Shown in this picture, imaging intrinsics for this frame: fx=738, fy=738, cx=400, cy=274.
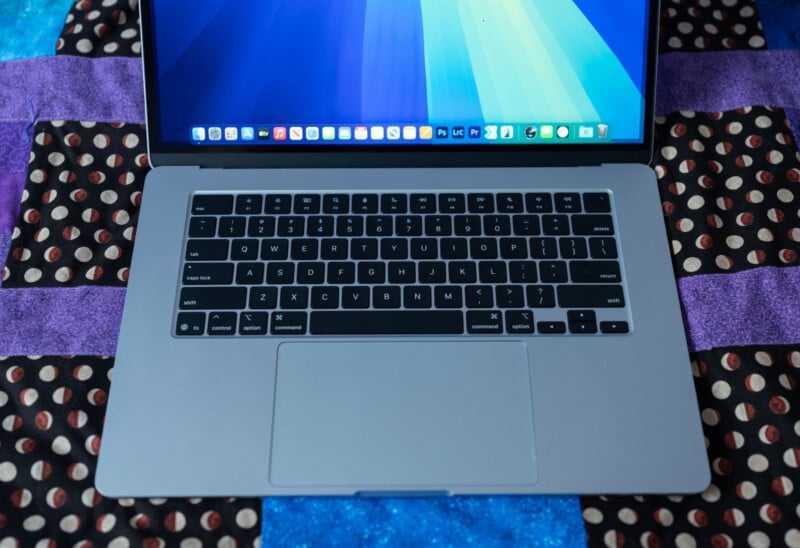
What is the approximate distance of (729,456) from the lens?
2.28 feet

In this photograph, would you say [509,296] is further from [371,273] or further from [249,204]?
[249,204]

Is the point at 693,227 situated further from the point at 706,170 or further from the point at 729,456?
the point at 729,456

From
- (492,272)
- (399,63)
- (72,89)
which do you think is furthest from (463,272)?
(72,89)

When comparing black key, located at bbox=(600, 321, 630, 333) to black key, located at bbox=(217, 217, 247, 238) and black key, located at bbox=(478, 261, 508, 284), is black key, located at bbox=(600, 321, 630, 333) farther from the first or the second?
black key, located at bbox=(217, 217, 247, 238)

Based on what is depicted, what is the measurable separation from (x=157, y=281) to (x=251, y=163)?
0.54 ft

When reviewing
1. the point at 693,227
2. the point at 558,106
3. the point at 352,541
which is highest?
the point at 558,106

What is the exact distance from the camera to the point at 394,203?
0.80m

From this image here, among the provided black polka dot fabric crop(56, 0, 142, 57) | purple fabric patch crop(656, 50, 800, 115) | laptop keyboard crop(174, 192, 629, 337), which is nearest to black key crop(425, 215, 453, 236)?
laptop keyboard crop(174, 192, 629, 337)

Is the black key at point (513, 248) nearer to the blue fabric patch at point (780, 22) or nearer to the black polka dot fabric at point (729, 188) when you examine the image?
the black polka dot fabric at point (729, 188)

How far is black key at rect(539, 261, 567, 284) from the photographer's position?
752 mm

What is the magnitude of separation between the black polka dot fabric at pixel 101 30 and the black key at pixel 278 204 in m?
0.31

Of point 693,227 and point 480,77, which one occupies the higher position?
point 480,77

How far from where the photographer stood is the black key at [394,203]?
0.80m

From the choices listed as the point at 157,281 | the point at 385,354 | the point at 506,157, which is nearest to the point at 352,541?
the point at 385,354
